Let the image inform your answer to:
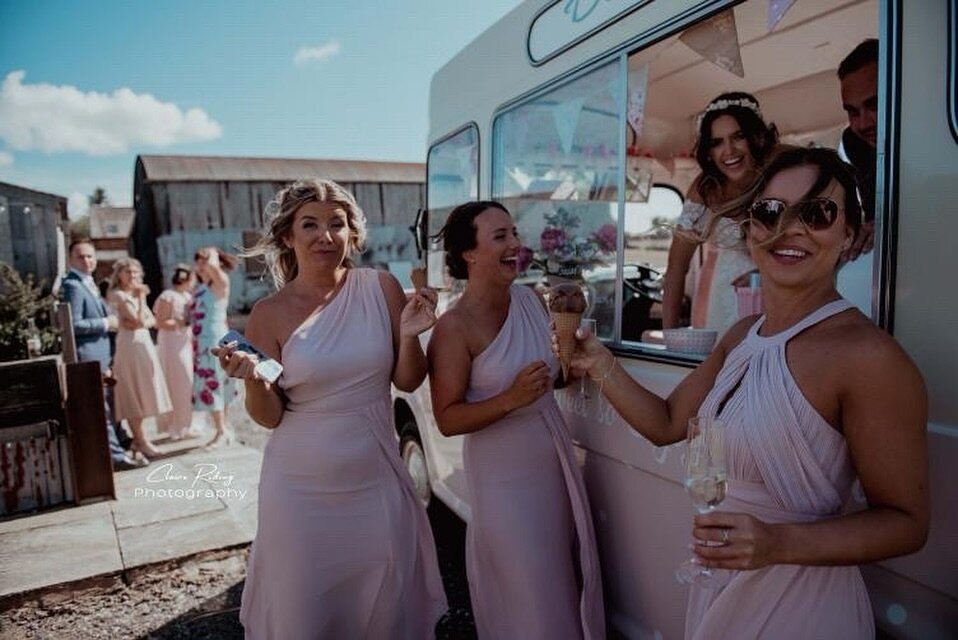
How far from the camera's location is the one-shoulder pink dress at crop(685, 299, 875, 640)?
1.34m

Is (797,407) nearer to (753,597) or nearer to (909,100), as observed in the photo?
(753,597)

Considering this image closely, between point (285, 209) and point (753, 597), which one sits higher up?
point (285, 209)

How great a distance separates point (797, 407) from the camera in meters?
1.34

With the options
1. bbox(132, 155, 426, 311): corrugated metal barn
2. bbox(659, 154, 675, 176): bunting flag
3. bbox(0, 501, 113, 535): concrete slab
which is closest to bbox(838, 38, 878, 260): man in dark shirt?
bbox(659, 154, 675, 176): bunting flag

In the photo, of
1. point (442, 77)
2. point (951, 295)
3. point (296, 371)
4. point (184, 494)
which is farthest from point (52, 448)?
point (951, 295)

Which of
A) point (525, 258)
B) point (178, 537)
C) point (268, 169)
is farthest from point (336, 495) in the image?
point (268, 169)

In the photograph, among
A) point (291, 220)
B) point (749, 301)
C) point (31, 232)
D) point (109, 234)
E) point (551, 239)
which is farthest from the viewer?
point (109, 234)

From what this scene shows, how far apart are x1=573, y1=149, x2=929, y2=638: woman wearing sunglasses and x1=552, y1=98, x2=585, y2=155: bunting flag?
5.33 ft

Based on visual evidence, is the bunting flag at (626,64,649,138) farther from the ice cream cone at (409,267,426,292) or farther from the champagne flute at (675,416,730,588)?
the champagne flute at (675,416,730,588)

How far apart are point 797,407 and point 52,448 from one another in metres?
5.58

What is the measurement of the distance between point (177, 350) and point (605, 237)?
5.68 m

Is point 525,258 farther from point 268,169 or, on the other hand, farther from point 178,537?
point 268,169

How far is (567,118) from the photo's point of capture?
3135mm

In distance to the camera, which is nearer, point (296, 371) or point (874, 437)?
point (874, 437)
